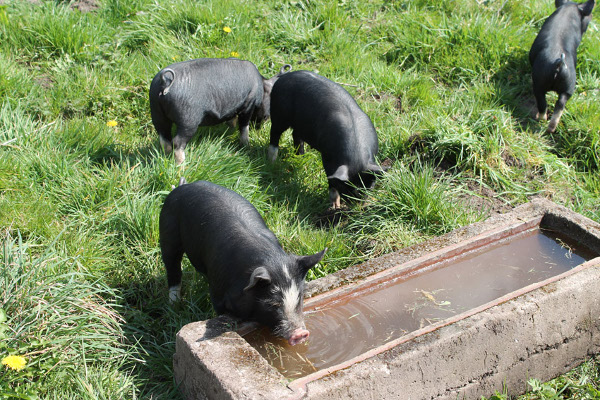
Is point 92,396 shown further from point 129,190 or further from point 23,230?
point 129,190

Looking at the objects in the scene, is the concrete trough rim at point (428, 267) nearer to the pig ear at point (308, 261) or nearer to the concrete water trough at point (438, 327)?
the concrete water trough at point (438, 327)

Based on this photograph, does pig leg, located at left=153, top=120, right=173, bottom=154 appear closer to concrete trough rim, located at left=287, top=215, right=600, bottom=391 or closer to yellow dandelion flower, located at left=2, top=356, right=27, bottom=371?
concrete trough rim, located at left=287, top=215, right=600, bottom=391

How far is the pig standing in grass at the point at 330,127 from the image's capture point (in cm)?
541

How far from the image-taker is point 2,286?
3541mm

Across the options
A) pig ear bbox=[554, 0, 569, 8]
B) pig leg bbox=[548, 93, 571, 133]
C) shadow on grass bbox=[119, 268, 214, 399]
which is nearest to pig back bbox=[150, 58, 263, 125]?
shadow on grass bbox=[119, 268, 214, 399]

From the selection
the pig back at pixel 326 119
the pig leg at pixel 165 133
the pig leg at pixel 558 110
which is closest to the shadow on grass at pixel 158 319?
the pig leg at pixel 165 133

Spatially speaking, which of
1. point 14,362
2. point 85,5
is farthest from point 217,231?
point 85,5

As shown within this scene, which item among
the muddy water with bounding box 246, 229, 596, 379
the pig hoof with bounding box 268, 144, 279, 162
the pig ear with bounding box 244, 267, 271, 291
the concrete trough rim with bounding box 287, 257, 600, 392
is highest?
the pig ear with bounding box 244, 267, 271, 291

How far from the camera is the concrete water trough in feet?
10.5

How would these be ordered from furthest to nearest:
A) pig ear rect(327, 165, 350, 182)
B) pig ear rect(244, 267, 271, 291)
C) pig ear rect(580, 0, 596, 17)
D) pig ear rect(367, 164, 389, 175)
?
pig ear rect(580, 0, 596, 17) < pig ear rect(367, 164, 389, 175) < pig ear rect(327, 165, 350, 182) < pig ear rect(244, 267, 271, 291)

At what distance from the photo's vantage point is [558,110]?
22.2ft

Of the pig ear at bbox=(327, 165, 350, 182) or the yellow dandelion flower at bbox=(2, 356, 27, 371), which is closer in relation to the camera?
the yellow dandelion flower at bbox=(2, 356, 27, 371)

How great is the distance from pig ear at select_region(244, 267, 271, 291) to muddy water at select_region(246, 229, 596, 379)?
36cm

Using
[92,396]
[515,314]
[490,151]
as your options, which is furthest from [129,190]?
[490,151]
